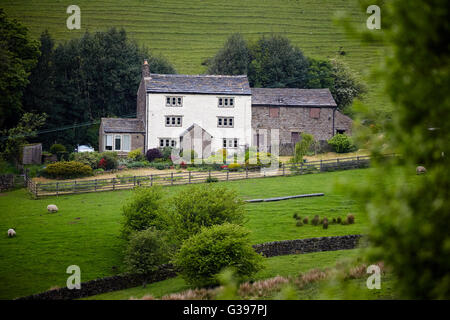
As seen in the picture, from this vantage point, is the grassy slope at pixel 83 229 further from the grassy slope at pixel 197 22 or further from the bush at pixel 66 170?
the grassy slope at pixel 197 22

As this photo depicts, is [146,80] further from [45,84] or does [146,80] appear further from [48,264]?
[48,264]

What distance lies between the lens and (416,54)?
677 centimetres

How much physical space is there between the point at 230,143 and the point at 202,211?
3230cm

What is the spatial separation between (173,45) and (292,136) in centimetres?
6450

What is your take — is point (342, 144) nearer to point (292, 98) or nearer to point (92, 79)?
point (292, 98)

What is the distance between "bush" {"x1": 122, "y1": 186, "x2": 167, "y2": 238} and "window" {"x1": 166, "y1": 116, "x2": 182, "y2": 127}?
27565 millimetres

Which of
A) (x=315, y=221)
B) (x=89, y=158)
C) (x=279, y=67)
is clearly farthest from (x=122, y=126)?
(x=315, y=221)

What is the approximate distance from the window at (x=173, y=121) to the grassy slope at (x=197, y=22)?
48.0 m

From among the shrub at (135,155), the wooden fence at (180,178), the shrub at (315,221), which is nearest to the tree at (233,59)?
the shrub at (135,155)

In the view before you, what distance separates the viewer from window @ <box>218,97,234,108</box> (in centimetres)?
5512

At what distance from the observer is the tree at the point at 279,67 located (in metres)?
77.2
